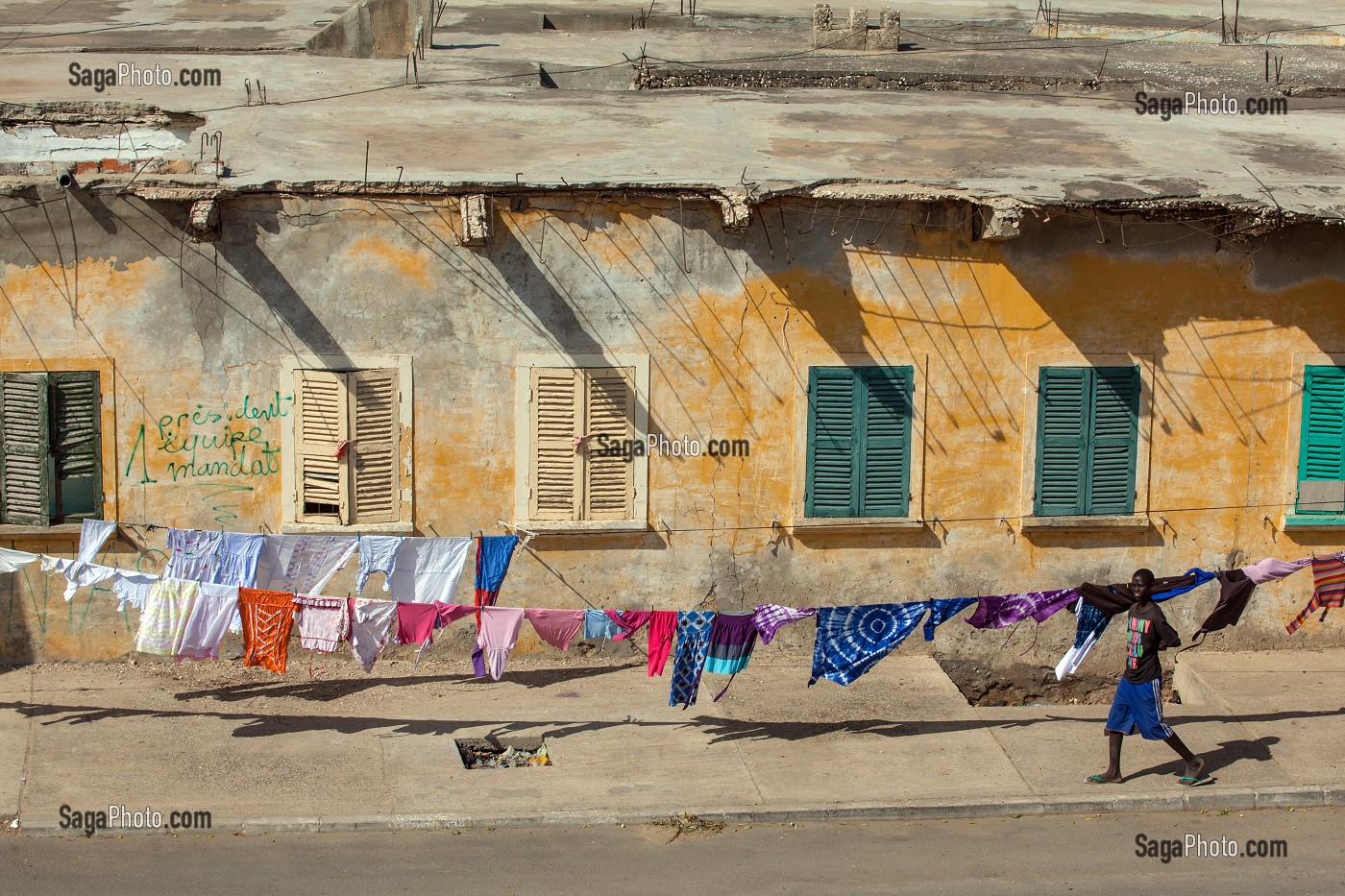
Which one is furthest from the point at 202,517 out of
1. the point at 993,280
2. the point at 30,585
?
the point at 993,280

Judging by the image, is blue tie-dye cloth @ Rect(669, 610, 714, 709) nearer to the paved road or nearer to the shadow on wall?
the paved road

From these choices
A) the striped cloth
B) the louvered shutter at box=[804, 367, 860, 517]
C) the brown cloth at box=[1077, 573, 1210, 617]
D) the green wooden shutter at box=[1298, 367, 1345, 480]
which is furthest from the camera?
the green wooden shutter at box=[1298, 367, 1345, 480]

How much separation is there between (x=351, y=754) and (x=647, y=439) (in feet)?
11.1

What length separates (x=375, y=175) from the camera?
12.0m

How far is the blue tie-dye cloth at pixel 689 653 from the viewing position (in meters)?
11.0

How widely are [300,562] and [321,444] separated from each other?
0.99 meters

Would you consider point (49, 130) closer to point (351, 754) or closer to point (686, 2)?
point (351, 754)

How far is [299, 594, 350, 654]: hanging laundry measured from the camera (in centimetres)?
1088

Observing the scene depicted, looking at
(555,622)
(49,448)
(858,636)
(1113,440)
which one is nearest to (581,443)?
(555,622)

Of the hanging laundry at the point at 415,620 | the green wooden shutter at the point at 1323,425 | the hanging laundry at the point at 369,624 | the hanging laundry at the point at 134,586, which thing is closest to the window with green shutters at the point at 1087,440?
the green wooden shutter at the point at 1323,425

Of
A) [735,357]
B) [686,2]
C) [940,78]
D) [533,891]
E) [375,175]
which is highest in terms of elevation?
[686,2]

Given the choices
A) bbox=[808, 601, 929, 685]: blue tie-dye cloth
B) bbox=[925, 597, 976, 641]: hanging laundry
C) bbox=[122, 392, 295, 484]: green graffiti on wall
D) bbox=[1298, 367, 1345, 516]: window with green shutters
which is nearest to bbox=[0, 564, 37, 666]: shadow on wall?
bbox=[122, 392, 295, 484]: green graffiti on wall

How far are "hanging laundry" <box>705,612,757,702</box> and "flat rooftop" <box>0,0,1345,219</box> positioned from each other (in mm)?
3343

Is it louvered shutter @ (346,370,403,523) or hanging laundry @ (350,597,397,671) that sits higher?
louvered shutter @ (346,370,403,523)
